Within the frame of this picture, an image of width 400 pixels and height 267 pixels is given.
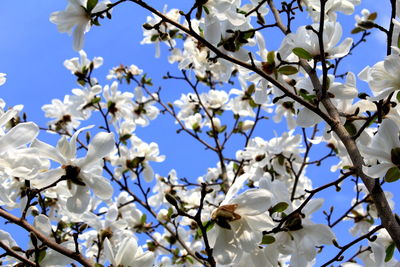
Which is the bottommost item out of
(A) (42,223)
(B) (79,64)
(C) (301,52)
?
(A) (42,223)

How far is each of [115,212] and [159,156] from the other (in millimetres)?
1023

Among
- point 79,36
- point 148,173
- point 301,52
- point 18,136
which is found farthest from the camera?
point 148,173

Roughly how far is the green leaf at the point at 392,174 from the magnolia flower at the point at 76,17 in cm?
101

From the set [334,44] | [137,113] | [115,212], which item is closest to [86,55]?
[137,113]

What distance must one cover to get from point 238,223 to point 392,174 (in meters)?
0.39

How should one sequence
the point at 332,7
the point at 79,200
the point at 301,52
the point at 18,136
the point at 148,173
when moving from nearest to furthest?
the point at 18,136 → the point at 79,200 → the point at 301,52 → the point at 332,7 → the point at 148,173

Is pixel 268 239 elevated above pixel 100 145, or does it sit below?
below

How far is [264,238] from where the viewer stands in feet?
3.63

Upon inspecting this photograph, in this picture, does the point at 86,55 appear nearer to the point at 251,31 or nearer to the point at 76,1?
the point at 76,1

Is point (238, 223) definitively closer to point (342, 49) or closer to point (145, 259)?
point (145, 259)

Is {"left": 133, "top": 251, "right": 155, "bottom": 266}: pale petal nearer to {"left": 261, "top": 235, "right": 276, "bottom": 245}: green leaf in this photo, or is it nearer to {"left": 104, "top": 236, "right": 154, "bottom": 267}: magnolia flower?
{"left": 104, "top": 236, "right": 154, "bottom": 267}: magnolia flower

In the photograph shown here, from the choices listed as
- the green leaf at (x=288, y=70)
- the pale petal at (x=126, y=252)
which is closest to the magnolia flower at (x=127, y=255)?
the pale petal at (x=126, y=252)

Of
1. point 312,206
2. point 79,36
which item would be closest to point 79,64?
point 79,36

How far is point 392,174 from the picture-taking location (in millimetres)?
1015
